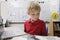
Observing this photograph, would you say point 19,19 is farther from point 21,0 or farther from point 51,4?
point 51,4

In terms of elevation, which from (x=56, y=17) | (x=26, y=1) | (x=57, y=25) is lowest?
(x=57, y=25)

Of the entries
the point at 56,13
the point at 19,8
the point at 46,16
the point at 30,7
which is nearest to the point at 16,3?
the point at 19,8

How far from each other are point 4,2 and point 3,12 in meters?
0.25

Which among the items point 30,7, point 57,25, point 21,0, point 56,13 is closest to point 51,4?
point 56,13

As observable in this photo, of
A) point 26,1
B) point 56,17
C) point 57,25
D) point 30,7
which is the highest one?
point 26,1

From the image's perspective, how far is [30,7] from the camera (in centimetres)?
150

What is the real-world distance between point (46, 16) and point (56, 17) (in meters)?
0.24

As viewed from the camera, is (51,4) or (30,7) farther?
(51,4)

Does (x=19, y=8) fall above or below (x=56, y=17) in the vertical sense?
above

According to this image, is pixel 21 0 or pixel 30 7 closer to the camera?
pixel 30 7

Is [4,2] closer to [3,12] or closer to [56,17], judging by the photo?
[3,12]

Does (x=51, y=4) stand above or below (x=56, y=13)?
above

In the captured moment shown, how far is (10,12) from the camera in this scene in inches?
126

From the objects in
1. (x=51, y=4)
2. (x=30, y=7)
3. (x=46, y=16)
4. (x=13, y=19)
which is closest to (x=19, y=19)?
(x=13, y=19)
